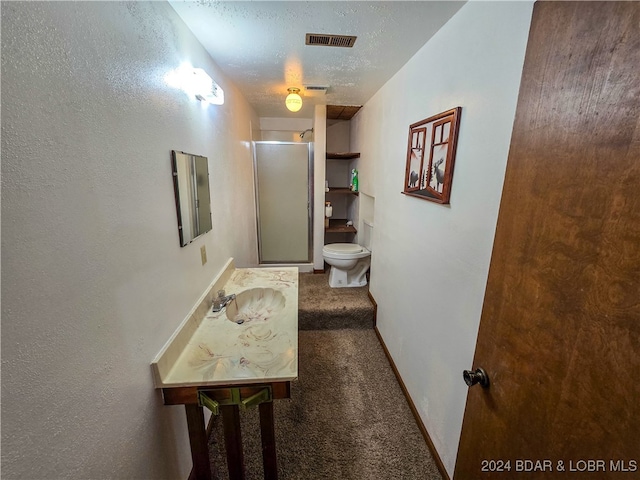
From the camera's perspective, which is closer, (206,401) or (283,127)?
(206,401)

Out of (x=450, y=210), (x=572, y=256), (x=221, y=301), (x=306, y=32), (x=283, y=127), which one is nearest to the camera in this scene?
(x=572, y=256)

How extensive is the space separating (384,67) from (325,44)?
1.75 feet

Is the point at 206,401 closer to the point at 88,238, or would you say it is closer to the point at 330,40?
the point at 88,238

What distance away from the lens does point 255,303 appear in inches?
69.4

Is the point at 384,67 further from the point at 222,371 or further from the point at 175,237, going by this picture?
the point at 222,371

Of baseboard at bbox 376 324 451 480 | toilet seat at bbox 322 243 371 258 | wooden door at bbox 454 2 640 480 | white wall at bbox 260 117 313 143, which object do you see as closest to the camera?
wooden door at bbox 454 2 640 480

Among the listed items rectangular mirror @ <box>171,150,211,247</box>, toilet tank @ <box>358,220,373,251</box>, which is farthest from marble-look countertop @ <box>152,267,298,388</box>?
toilet tank @ <box>358,220,373,251</box>

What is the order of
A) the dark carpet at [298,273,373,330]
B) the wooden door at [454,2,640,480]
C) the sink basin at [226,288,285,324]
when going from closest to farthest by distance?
the wooden door at [454,2,640,480] < the sink basin at [226,288,285,324] < the dark carpet at [298,273,373,330]

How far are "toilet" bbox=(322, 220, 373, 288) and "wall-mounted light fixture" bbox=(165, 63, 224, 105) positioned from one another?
1838mm

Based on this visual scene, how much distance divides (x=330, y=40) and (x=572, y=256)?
57.8 inches

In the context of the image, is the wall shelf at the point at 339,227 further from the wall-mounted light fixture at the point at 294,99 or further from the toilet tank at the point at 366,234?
the wall-mounted light fixture at the point at 294,99

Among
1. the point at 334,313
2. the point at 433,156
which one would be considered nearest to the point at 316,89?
the point at 433,156

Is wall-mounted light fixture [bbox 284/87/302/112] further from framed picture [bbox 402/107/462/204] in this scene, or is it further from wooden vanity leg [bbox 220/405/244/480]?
wooden vanity leg [bbox 220/405/244/480]

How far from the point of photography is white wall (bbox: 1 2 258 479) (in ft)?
1.62
